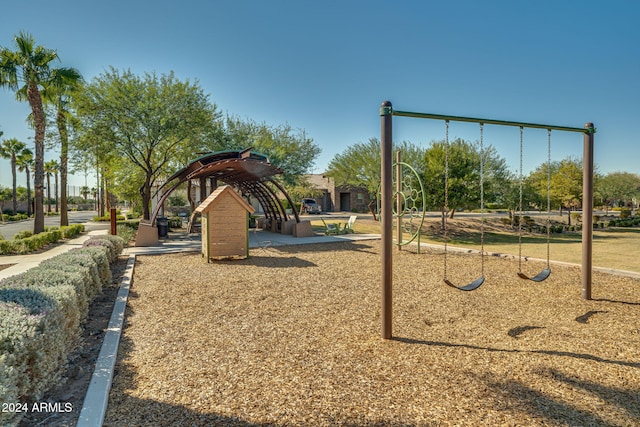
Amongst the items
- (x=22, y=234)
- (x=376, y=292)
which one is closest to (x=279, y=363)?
(x=376, y=292)

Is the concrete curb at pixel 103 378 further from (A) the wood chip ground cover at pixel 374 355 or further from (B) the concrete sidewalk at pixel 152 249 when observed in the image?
(B) the concrete sidewalk at pixel 152 249

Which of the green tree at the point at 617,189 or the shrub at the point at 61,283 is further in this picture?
the green tree at the point at 617,189

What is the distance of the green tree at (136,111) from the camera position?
15.6m

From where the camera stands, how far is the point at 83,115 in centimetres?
1554

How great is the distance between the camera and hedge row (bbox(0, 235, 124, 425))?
8.22 ft

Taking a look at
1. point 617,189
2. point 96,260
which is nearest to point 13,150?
point 96,260

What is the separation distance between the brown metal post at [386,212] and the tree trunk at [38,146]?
15.8 m

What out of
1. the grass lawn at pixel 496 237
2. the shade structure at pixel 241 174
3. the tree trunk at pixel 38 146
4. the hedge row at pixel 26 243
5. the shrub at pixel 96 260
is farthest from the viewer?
the grass lawn at pixel 496 237

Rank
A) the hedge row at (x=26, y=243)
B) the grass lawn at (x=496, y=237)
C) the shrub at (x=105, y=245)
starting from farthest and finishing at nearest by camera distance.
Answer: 1. the grass lawn at (x=496, y=237)
2. the hedge row at (x=26, y=243)
3. the shrub at (x=105, y=245)

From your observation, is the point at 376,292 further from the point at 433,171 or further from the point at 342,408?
the point at 433,171

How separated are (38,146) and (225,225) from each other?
1082 cm

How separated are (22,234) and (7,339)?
1477 cm

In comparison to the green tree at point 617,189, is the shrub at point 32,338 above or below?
below

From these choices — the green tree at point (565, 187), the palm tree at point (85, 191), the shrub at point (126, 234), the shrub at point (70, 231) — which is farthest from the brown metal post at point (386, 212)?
the palm tree at point (85, 191)
